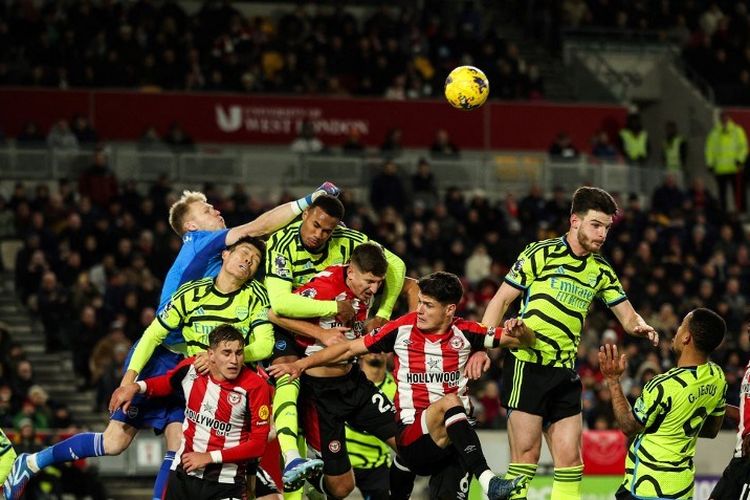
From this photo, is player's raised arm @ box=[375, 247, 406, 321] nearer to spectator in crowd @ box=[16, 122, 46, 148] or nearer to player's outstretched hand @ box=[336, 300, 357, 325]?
player's outstretched hand @ box=[336, 300, 357, 325]

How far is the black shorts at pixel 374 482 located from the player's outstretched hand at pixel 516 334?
1951mm

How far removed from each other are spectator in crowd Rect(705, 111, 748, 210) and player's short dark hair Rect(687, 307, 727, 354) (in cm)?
1780

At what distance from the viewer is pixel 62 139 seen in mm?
24281

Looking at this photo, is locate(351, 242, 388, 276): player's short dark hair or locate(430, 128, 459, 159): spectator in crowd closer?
locate(351, 242, 388, 276): player's short dark hair

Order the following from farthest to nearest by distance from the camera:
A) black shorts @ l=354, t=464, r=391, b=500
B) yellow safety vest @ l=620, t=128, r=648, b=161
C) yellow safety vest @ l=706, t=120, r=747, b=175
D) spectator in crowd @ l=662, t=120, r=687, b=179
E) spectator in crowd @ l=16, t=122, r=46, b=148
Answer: spectator in crowd @ l=662, t=120, r=687, b=179 → yellow safety vest @ l=620, t=128, r=648, b=161 → yellow safety vest @ l=706, t=120, r=747, b=175 → spectator in crowd @ l=16, t=122, r=46, b=148 → black shorts @ l=354, t=464, r=391, b=500

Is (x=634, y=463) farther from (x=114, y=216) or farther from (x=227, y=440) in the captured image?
(x=114, y=216)

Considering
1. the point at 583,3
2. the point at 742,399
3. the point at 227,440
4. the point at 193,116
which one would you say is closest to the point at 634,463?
the point at 742,399

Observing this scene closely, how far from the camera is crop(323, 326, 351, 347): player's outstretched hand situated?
1109 centimetres

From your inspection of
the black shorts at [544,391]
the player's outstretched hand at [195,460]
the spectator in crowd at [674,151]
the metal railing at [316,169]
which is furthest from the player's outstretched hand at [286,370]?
the spectator in crowd at [674,151]

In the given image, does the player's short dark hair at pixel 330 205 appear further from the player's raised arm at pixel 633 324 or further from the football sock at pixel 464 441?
the player's raised arm at pixel 633 324

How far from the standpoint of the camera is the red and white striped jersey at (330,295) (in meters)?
11.3

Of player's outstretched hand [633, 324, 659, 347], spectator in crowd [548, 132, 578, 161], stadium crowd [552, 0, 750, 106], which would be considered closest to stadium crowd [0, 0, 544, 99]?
spectator in crowd [548, 132, 578, 161]

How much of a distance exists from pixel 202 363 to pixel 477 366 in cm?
199

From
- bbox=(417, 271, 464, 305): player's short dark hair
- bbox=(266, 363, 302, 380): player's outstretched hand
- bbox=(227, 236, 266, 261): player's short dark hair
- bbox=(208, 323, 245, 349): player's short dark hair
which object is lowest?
bbox=(266, 363, 302, 380): player's outstretched hand
